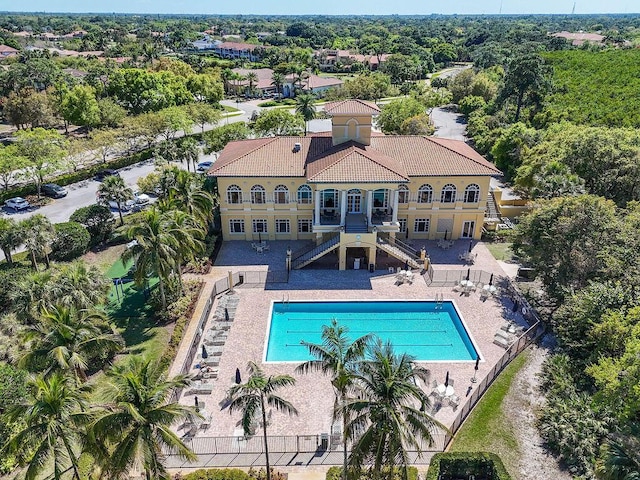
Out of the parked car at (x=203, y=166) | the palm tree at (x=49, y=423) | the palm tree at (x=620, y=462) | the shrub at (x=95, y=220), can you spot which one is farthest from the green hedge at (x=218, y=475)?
the parked car at (x=203, y=166)

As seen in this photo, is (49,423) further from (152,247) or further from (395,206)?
(395,206)

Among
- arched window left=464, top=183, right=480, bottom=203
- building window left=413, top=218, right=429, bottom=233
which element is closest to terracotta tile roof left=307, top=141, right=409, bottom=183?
building window left=413, top=218, right=429, bottom=233

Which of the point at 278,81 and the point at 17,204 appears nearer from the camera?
the point at 17,204

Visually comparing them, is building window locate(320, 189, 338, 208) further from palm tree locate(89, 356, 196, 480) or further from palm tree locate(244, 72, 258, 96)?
palm tree locate(244, 72, 258, 96)

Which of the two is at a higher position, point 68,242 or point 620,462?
point 620,462

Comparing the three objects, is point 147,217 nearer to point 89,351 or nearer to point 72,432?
point 89,351

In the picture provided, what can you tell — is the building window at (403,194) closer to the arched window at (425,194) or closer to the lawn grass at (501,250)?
the arched window at (425,194)

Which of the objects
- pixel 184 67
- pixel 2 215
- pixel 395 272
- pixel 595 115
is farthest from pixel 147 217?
pixel 184 67

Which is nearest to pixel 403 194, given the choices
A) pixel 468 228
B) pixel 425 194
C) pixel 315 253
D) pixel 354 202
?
pixel 425 194
